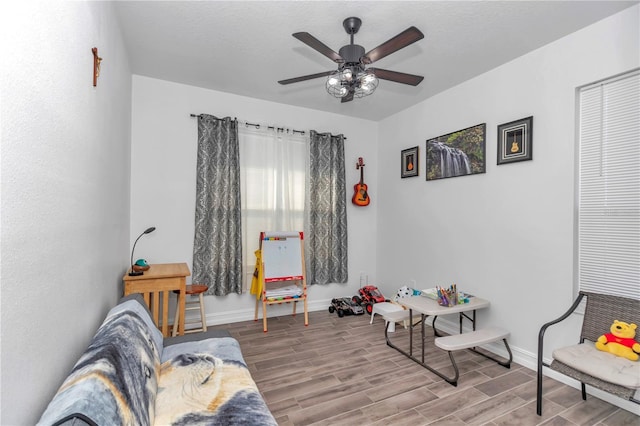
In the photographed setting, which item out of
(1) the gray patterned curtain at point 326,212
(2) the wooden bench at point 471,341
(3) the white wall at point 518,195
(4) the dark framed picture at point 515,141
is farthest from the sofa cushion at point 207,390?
(4) the dark framed picture at point 515,141

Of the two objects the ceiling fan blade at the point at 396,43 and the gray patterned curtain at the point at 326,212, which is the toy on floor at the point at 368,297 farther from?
the ceiling fan blade at the point at 396,43

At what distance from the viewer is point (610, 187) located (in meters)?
2.18

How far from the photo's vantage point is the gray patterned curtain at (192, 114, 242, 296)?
135 inches

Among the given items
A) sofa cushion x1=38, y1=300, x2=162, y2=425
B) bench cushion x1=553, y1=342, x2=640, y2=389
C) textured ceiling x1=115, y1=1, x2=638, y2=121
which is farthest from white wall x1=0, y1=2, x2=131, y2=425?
bench cushion x1=553, y1=342, x2=640, y2=389

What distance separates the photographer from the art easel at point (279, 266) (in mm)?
3508

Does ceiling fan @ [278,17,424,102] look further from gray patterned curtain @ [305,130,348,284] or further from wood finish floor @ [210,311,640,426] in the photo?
wood finish floor @ [210,311,640,426]

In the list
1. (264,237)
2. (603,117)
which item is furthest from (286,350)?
(603,117)

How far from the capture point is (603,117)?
87.6 inches

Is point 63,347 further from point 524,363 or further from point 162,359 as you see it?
point 524,363

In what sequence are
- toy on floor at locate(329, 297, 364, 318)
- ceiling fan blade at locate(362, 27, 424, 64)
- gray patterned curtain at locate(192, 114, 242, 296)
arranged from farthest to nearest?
toy on floor at locate(329, 297, 364, 318)
gray patterned curtain at locate(192, 114, 242, 296)
ceiling fan blade at locate(362, 27, 424, 64)

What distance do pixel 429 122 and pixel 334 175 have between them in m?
1.38

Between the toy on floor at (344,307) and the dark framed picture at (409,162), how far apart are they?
1.86 meters

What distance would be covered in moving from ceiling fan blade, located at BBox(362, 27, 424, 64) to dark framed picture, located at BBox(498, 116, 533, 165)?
149 cm

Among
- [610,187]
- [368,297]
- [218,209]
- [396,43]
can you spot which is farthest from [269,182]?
[610,187]
